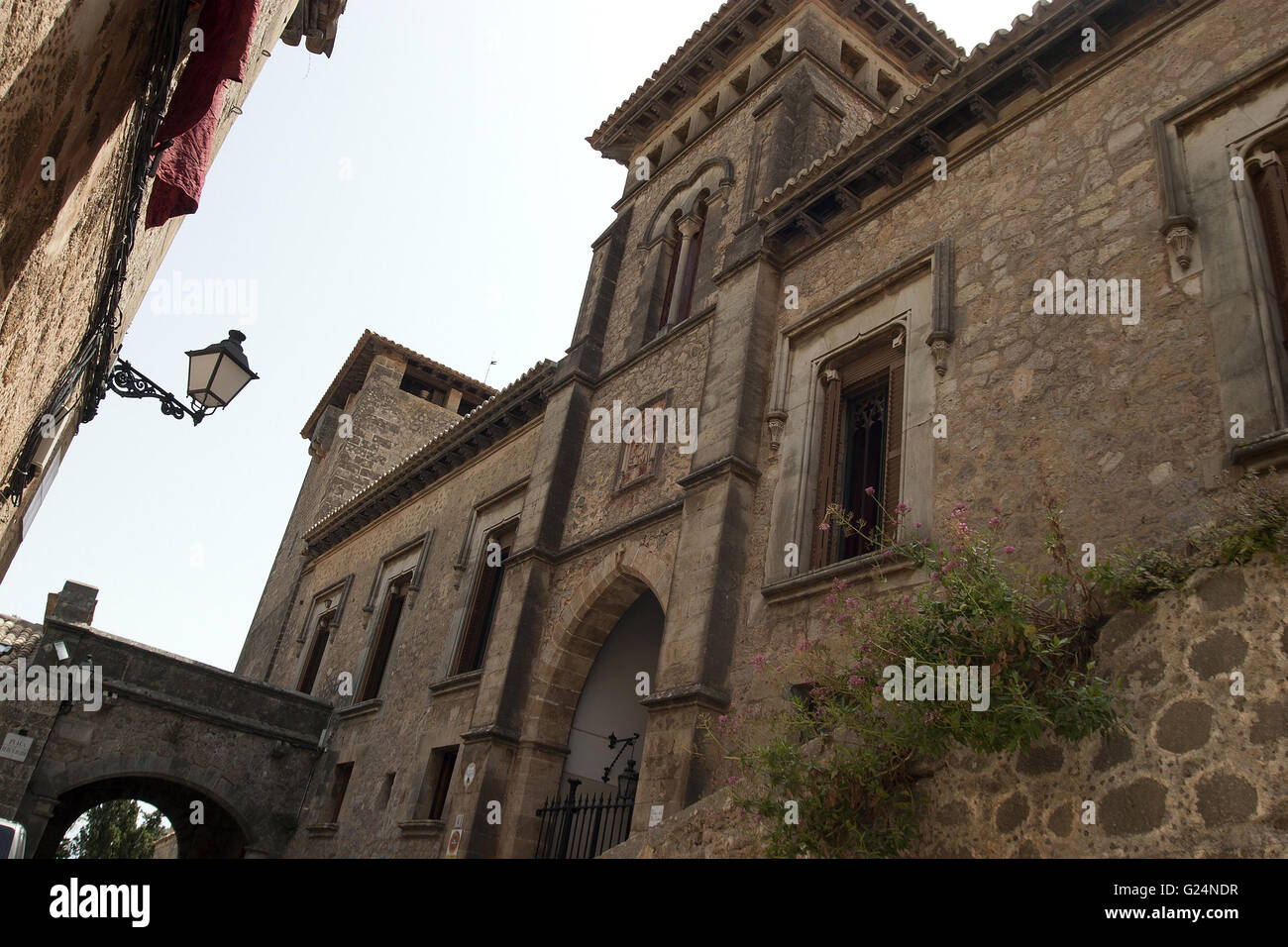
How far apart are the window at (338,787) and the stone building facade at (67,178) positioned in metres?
9.62

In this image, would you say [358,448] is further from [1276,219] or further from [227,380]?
[1276,219]

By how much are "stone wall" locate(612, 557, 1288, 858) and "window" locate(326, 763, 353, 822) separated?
12240mm

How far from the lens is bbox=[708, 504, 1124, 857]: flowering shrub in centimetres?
411

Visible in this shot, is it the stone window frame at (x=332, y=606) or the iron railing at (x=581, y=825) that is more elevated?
the stone window frame at (x=332, y=606)

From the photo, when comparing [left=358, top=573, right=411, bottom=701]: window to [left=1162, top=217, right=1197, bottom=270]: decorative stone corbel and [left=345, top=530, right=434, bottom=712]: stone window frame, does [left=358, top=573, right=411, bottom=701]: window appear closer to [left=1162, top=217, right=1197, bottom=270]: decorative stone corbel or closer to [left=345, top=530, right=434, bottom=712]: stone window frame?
[left=345, top=530, right=434, bottom=712]: stone window frame

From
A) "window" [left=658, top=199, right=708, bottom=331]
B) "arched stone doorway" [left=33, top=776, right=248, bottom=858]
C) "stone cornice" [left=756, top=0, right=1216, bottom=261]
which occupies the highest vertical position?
"window" [left=658, top=199, right=708, bottom=331]

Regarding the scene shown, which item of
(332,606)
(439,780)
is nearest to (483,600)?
(439,780)

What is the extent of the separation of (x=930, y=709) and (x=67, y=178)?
4244mm

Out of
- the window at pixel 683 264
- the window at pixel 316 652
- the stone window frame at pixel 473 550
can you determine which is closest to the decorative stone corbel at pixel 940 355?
the window at pixel 683 264

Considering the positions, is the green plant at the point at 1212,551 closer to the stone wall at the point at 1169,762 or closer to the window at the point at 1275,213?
the stone wall at the point at 1169,762

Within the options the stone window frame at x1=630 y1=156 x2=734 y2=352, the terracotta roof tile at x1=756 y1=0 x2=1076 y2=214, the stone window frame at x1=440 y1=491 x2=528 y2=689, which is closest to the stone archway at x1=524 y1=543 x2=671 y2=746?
the stone window frame at x1=440 y1=491 x2=528 y2=689

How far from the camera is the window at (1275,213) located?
561 centimetres

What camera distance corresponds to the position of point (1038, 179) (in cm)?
753

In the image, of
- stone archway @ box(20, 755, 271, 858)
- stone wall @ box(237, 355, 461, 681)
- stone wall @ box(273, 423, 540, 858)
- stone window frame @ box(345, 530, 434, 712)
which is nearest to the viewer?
stone wall @ box(273, 423, 540, 858)
